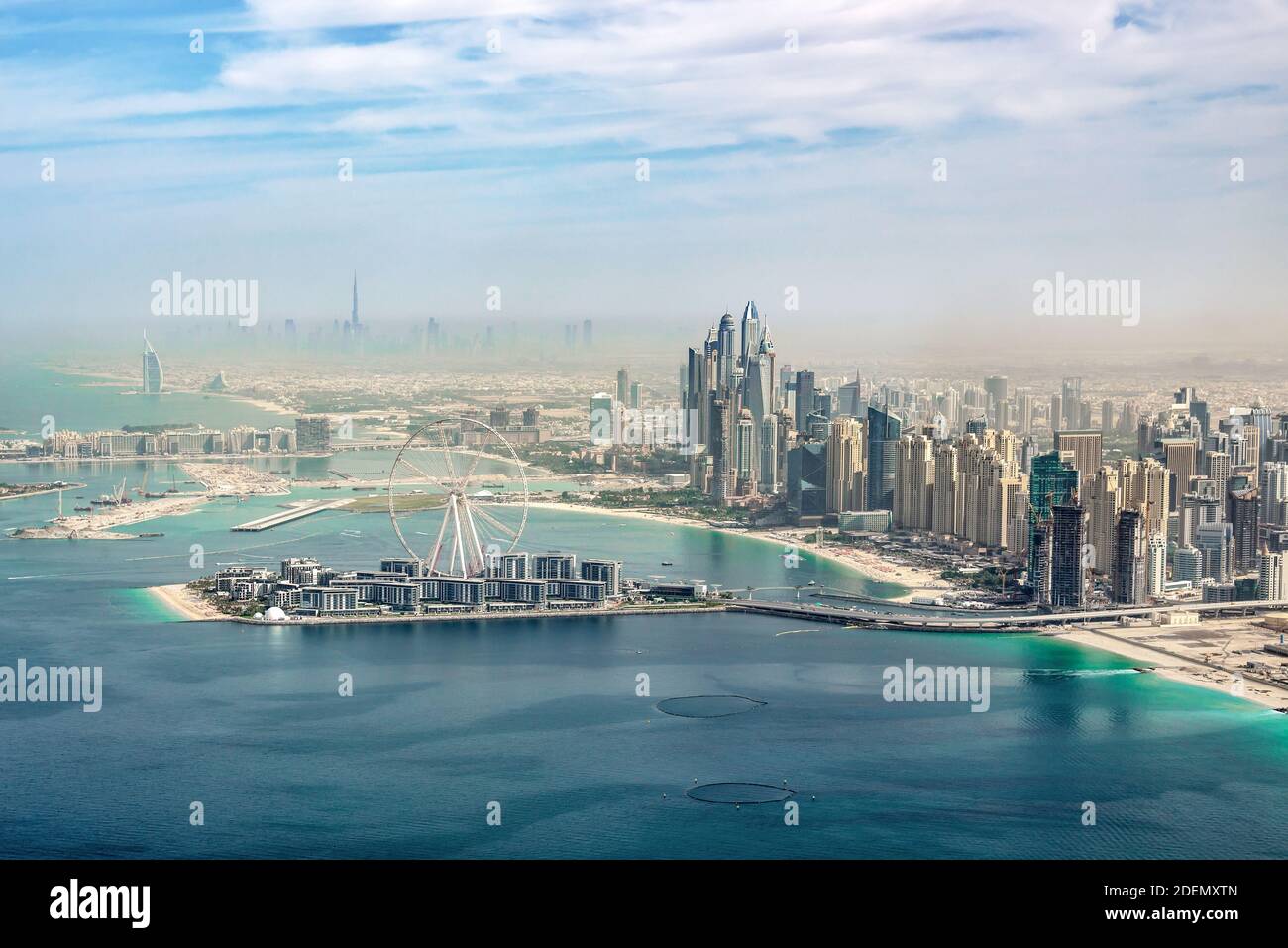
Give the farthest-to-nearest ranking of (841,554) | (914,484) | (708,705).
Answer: (914,484), (841,554), (708,705)

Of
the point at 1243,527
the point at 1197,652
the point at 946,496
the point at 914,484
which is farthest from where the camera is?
the point at 914,484

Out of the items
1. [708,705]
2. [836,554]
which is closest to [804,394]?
[836,554]

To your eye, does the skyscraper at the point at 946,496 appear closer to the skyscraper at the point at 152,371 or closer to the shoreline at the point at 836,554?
the shoreline at the point at 836,554

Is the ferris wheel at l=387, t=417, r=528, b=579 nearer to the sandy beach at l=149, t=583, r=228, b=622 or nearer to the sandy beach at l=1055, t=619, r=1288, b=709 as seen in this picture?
the sandy beach at l=149, t=583, r=228, b=622

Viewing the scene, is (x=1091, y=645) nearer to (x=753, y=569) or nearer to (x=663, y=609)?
(x=663, y=609)

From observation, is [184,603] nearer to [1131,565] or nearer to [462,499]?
[462,499]

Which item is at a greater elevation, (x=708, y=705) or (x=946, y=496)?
(x=946, y=496)
